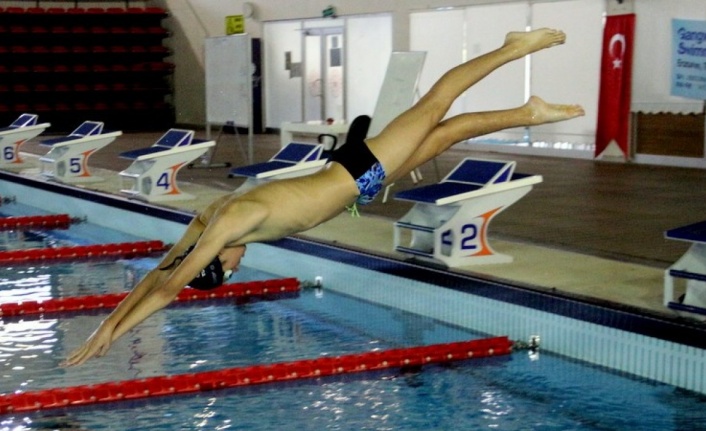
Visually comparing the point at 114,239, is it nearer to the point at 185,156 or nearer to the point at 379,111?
the point at 185,156

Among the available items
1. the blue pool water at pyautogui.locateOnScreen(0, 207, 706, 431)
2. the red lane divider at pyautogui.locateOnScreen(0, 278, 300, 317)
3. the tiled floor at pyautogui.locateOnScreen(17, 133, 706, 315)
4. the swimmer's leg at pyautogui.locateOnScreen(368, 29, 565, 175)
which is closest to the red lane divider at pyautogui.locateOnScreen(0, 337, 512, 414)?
the blue pool water at pyautogui.locateOnScreen(0, 207, 706, 431)

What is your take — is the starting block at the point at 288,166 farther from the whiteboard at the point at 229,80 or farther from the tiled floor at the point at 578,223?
the whiteboard at the point at 229,80

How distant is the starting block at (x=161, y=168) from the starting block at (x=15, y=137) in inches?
154

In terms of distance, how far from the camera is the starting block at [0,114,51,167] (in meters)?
14.3

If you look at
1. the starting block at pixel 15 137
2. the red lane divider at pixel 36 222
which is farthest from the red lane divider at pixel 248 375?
the starting block at pixel 15 137

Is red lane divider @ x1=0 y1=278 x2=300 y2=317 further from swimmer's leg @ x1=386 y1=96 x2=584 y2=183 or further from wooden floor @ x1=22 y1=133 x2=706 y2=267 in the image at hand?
swimmer's leg @ x1=386 y1=96 x2=584 y2=183

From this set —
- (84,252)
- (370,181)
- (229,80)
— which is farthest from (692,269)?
(229,80)

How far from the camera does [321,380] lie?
529 centimetres

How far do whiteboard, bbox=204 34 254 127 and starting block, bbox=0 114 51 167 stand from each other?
2336 millimetres

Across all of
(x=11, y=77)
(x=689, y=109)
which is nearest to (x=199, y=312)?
(x=689, y=109)

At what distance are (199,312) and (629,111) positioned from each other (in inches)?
324

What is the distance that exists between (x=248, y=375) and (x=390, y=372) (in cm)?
75

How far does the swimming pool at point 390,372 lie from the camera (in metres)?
4.76

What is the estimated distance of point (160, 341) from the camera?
239 inches
